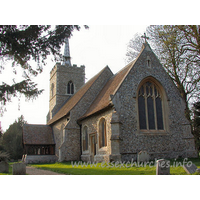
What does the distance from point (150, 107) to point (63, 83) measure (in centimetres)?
1899

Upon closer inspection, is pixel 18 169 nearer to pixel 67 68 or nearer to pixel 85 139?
pixel 85 139

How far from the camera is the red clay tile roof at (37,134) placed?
23453 mm

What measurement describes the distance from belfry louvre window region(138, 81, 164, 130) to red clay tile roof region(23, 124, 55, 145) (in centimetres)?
1307

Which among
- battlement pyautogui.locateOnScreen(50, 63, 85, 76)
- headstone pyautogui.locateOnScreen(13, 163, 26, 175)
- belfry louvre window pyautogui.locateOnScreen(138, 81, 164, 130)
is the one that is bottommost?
headstone pyautogui.locateOnScreen(13, 163, 26, 175)

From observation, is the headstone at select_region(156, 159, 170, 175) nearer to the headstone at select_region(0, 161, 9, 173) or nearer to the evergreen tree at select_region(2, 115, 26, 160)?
the headstone at select_region(0, 161, 9, 173)

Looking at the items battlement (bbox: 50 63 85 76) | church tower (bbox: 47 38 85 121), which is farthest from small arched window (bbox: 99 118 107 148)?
battlement (bbox: 50 63 85 76)

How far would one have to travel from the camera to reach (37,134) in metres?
24.7

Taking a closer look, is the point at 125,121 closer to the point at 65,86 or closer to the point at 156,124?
the point at 156,124

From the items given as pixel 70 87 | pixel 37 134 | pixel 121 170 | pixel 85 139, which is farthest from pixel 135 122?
pixel 70 87

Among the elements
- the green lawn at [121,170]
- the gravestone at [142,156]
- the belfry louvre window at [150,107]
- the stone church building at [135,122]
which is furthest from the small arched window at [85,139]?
the gravestone at [142,156]

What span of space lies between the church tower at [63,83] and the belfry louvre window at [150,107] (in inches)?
692

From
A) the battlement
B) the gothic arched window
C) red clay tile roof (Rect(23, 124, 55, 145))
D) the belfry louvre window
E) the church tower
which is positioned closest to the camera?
the belfry louvre window

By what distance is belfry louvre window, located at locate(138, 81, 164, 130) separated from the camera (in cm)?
1464

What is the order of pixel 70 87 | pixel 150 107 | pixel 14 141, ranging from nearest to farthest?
pixel 150 107 < pixel 70 87 < pixel 14 141
